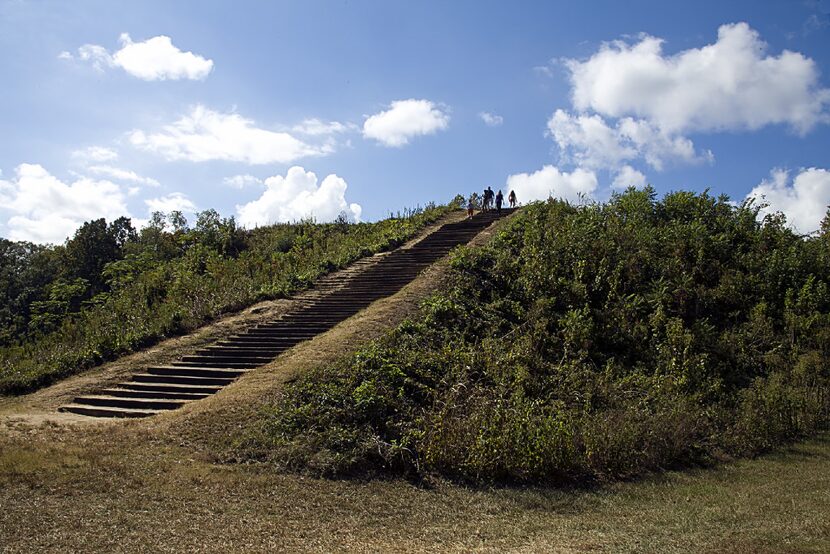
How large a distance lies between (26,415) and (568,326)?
9.86 metres

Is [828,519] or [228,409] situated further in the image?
[228,409]

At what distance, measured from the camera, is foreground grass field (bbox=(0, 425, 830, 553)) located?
566 centimetres

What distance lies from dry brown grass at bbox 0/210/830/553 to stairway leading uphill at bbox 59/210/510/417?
1619mm

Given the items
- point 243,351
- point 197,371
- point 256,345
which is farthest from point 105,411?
point 256,345

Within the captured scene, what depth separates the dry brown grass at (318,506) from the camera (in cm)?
569

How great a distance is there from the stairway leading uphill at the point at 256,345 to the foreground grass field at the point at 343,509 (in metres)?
2.33

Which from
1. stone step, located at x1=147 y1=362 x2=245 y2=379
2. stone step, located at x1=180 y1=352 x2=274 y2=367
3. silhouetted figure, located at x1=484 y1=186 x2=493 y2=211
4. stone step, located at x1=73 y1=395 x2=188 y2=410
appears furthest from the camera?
silhouetted figure, located at x1=484 y1=186 x2=493 y2=211

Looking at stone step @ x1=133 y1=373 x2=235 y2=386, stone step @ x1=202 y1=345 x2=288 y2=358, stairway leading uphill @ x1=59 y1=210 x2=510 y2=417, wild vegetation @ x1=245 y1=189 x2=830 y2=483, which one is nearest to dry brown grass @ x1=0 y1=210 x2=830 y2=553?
wild vegetation @ x1=245 y1=189 x2=830 y2=483

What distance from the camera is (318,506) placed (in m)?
6.86

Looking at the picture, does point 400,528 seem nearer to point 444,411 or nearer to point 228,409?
point 444,411

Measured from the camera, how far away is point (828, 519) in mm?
6473

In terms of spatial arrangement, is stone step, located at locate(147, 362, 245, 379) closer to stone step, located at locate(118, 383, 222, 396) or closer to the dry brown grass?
stone step, located at locate(118, 383, 222, 396)

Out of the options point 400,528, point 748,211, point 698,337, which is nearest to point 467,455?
point 400,528

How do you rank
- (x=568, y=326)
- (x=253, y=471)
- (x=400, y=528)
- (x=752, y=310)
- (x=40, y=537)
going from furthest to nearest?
1. (x=752, y=310)
2. (x=568, y=326)
3. (x=253, y=471)
4. (x=400, y=528)
5. (x=40, y=537)
